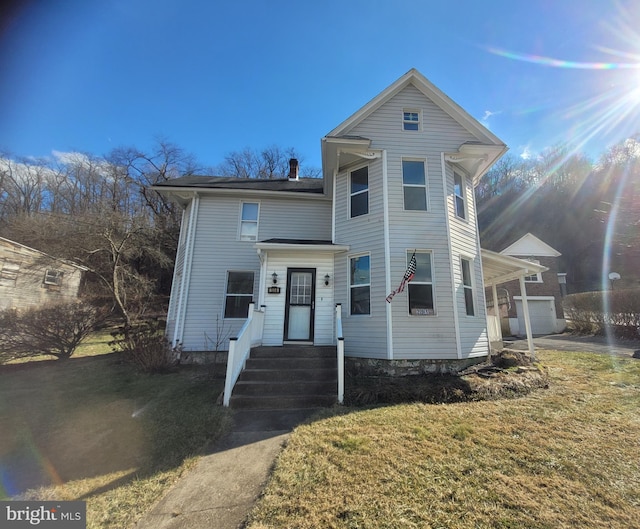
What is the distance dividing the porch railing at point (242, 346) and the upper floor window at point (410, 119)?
7.32 m

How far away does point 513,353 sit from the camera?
8.12 metres

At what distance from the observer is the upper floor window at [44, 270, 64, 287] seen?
14414mm

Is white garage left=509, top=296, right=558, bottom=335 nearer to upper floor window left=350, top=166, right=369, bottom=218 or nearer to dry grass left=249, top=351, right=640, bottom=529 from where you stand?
dry grass left=249, top=351, right=640, bottom=529

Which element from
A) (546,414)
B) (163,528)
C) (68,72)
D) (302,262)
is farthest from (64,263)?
(546,414)

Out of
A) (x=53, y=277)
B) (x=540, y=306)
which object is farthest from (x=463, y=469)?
(x=540, y=306)

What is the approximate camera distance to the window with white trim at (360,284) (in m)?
7.78

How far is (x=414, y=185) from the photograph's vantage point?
329 inches

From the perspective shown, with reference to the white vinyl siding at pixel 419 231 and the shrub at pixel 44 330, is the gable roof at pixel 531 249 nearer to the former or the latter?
the white vinyl siding at pixel 419 231

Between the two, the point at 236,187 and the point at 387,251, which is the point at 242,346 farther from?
the point at 236,187

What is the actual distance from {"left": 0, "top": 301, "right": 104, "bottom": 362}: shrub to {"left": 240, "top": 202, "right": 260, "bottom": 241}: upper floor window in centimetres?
644

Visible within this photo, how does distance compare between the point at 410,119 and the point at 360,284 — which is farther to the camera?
the point at 410,119

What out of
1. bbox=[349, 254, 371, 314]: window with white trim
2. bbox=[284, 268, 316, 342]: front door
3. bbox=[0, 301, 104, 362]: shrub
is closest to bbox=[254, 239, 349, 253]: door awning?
bbox=[349, 254, 371, 314]: window with white trim

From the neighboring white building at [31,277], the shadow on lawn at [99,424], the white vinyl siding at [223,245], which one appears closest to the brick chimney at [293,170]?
the white vinyl siding at [223,245]

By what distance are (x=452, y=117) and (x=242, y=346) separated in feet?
30.5
